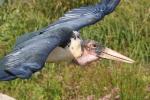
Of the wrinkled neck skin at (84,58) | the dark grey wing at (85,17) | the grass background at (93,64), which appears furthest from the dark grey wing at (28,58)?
the grass background at (93,64)

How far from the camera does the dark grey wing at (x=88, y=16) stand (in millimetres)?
5148

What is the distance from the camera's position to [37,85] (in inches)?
282

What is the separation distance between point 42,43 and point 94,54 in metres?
0.86

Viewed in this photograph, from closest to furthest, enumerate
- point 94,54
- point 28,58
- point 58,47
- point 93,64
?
point 28,58, point 58,47, point 94,54, point 93,64

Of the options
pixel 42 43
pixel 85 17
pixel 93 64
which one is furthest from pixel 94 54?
pixel 93 64

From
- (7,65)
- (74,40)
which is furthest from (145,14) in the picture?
(7,65)

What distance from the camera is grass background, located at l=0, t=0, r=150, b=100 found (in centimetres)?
695

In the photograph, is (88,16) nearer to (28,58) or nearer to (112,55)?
(112,55)

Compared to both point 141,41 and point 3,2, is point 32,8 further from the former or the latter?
point 141,41

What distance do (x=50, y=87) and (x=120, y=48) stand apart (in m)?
1.39

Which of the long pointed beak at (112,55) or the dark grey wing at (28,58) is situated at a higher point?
the dark grey wing at (28,58)

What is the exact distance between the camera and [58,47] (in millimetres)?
5062

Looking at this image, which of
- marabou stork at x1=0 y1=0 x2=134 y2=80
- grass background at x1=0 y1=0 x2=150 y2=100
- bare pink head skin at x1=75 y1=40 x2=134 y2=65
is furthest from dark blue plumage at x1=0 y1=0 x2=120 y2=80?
grass background at x1=0 y1=0 x2=150 y2=100

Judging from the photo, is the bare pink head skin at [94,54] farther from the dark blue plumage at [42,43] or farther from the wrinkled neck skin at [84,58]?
the dark blue plumage at [42,43]
